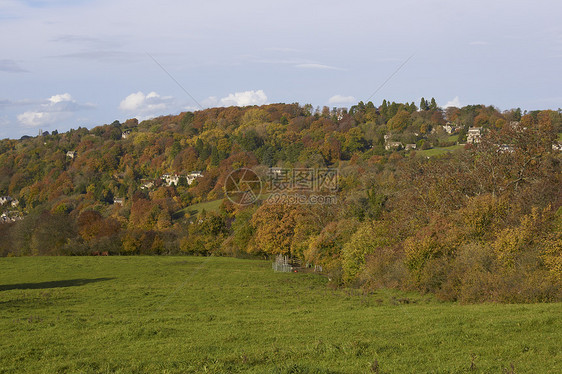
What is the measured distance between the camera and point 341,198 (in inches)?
2194

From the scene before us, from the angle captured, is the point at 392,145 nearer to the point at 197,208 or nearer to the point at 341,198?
the point at 197,208

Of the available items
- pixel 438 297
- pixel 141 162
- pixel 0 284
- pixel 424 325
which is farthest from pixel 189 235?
pixel 141 162

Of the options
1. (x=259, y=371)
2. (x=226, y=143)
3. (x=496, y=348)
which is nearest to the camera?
(x=259, y=371)

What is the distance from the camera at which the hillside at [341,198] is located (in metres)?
27.9

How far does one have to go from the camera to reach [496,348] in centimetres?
1371

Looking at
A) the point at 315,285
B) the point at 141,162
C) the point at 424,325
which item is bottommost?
the point at 315,285

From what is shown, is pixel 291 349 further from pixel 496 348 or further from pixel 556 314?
pixel 556 314

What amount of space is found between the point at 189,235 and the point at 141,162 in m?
95.2

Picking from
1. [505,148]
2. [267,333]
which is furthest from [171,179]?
[267,333]

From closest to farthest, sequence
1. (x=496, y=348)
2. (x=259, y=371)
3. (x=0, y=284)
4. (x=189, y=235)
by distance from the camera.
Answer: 1. (x=259, y=371)
2. (x=496, y=348)
3. (x=0, y=284)
4. (x=189, y=235)
